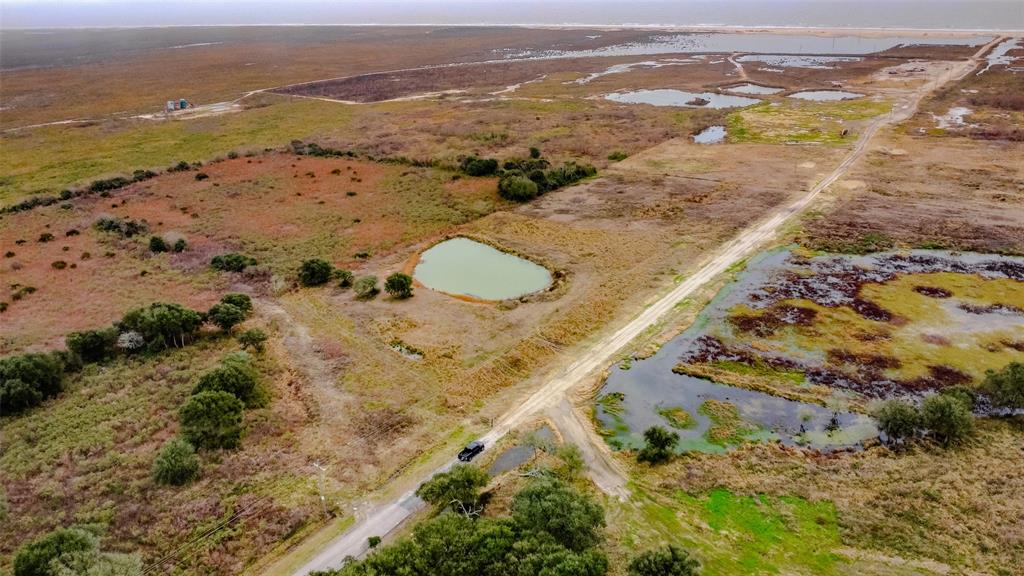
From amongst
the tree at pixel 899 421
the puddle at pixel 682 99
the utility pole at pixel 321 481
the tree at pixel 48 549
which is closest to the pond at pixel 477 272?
the utility pole at pixel 321 481

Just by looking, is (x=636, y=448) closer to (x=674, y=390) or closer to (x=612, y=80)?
(x=674, y=390)

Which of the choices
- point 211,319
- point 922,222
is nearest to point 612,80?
point 922,222

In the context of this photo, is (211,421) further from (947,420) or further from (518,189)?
(518,189)

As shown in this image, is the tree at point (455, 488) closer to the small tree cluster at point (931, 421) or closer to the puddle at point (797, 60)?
the small tree cluster at point (931, 421)

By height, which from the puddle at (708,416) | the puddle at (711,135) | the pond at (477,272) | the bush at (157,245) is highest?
the puddle at (711,135)

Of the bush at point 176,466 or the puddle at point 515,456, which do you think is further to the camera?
the puddle at point 515,456
